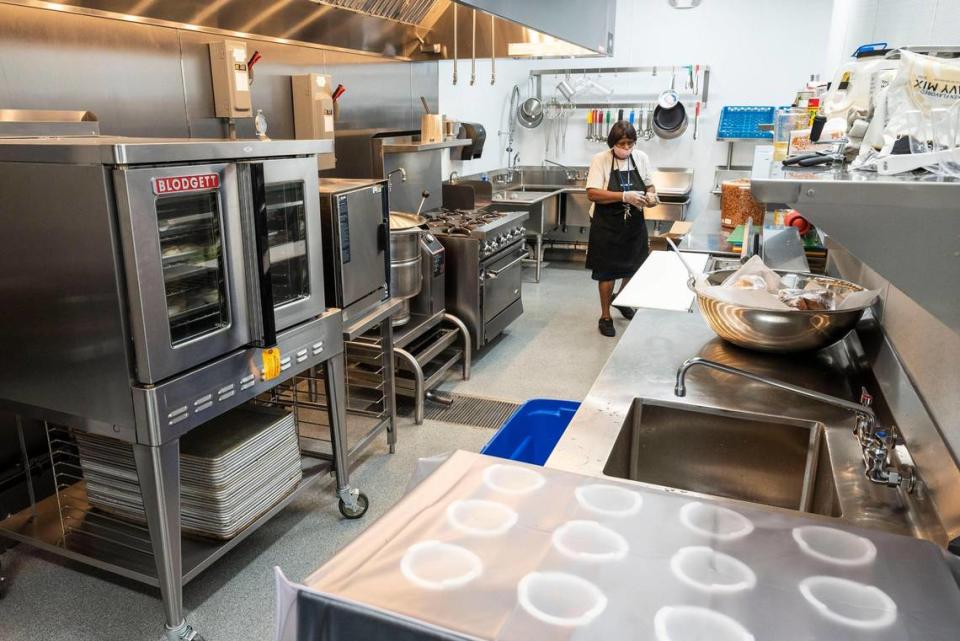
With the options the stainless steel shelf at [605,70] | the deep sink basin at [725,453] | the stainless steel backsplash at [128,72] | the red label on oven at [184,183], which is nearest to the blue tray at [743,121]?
the stainless steel shelf at [605,70]

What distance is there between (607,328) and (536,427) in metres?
3.08

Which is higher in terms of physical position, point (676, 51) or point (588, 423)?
point (676, 51)

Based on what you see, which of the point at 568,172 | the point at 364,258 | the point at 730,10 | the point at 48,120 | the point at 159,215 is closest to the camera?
the point at 159,215

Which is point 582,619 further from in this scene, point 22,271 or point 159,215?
point 22,271

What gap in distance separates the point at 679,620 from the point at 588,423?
2.22 ft

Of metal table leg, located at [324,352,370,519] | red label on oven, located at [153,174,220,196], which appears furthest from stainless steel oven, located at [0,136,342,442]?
metal table leg, located at [324,352,370,519]

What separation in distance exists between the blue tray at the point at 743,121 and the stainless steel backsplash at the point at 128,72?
4.58m

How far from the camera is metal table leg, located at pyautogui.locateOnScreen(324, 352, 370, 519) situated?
2.50 meters

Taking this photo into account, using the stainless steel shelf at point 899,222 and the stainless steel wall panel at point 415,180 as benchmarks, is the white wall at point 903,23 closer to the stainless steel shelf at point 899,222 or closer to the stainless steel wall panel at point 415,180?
the stainless steel shelf at point 899,222

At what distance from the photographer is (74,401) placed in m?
1.81

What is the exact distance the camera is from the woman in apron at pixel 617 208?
4527mm

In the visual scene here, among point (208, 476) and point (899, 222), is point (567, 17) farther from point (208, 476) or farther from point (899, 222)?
point (208, 476)

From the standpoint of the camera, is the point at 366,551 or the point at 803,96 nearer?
the point at 366,551

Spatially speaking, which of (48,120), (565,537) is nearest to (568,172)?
(48,120)
